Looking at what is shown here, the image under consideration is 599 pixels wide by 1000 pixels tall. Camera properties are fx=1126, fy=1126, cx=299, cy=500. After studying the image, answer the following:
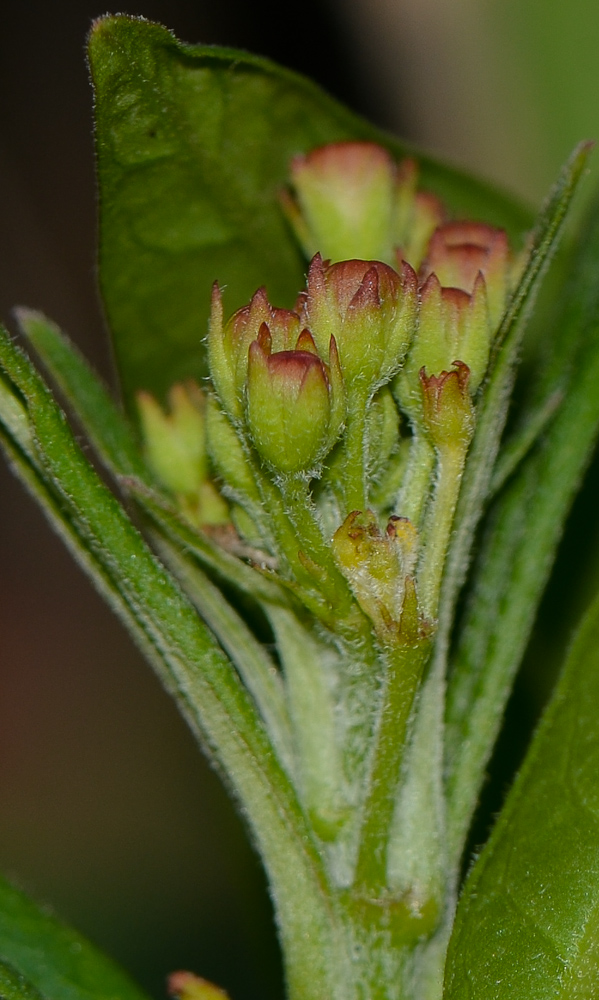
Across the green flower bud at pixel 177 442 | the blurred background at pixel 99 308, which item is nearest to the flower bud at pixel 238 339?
the green flower bud at pixel 177 442

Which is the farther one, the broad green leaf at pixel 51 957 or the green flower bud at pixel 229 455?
the broad green leaf at pixel 51 957

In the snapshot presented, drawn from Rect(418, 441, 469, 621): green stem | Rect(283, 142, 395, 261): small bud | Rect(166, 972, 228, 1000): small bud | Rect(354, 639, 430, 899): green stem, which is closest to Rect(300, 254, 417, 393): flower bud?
Rect(418, 441, 469, 621): green stem

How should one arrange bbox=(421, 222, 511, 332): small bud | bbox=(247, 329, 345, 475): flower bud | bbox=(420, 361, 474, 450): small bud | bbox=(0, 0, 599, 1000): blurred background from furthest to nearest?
bbox=(0, 0, 599, 1000): blurred background → bbox=(421, 222, 511, 332): small bud → bbox=(420, 361, 474, 450): small bud → bbox=(247, 329, 345, 475): flower bud

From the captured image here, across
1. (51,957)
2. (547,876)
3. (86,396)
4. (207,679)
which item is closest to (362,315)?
(207,679)

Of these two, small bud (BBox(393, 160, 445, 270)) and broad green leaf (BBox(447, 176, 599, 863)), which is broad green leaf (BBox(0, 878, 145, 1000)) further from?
small bud (BBox(393, 160, 445, 270))

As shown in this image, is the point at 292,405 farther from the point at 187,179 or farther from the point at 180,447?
the point at 187,179

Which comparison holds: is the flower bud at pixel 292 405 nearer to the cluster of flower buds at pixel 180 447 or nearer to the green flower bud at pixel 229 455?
the green flower bud at pixel 229 455
